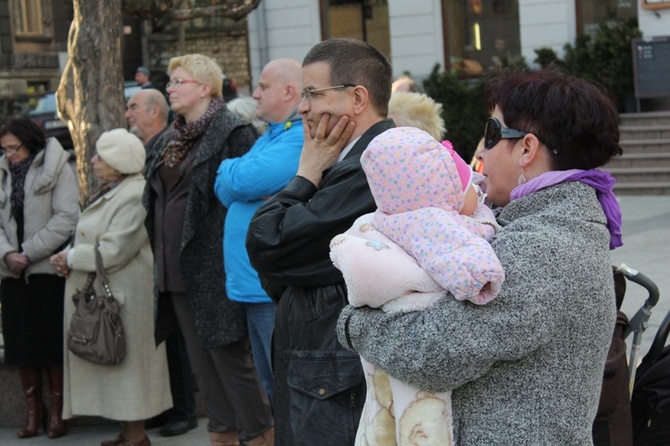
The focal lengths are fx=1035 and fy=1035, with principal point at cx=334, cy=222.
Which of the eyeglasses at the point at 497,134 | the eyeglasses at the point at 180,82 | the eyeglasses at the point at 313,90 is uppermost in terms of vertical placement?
the eyeglasses at the point at 180,82

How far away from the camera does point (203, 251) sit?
211 inches

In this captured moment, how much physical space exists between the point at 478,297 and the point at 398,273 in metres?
0.20

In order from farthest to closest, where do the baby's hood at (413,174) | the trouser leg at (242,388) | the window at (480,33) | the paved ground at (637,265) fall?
the window at (480,33) → the paved ground at (637,265) → the trouser leg at (242,388) → the baby's hood at (413,174)

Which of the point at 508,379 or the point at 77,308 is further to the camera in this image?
the point at 77,308

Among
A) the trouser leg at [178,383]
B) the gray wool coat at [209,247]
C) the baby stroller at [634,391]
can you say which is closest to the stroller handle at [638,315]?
the baby stroller at [634,391]

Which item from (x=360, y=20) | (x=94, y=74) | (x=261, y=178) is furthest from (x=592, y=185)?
(x=360, y=20)

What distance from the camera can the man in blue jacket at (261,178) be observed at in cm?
477

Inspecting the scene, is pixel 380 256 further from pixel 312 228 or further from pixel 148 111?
pixel 148 111

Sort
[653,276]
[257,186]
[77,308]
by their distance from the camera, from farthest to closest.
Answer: [653,276] < [77,308] < [257,186]

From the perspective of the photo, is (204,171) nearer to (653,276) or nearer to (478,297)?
(478,297)

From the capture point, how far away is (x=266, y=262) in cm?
319

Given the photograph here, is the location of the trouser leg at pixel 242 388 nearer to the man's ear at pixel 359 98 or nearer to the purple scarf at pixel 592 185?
the man's ear at pixel 359 98

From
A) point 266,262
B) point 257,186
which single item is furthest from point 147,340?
point 266,262

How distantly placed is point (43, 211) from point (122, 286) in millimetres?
947
